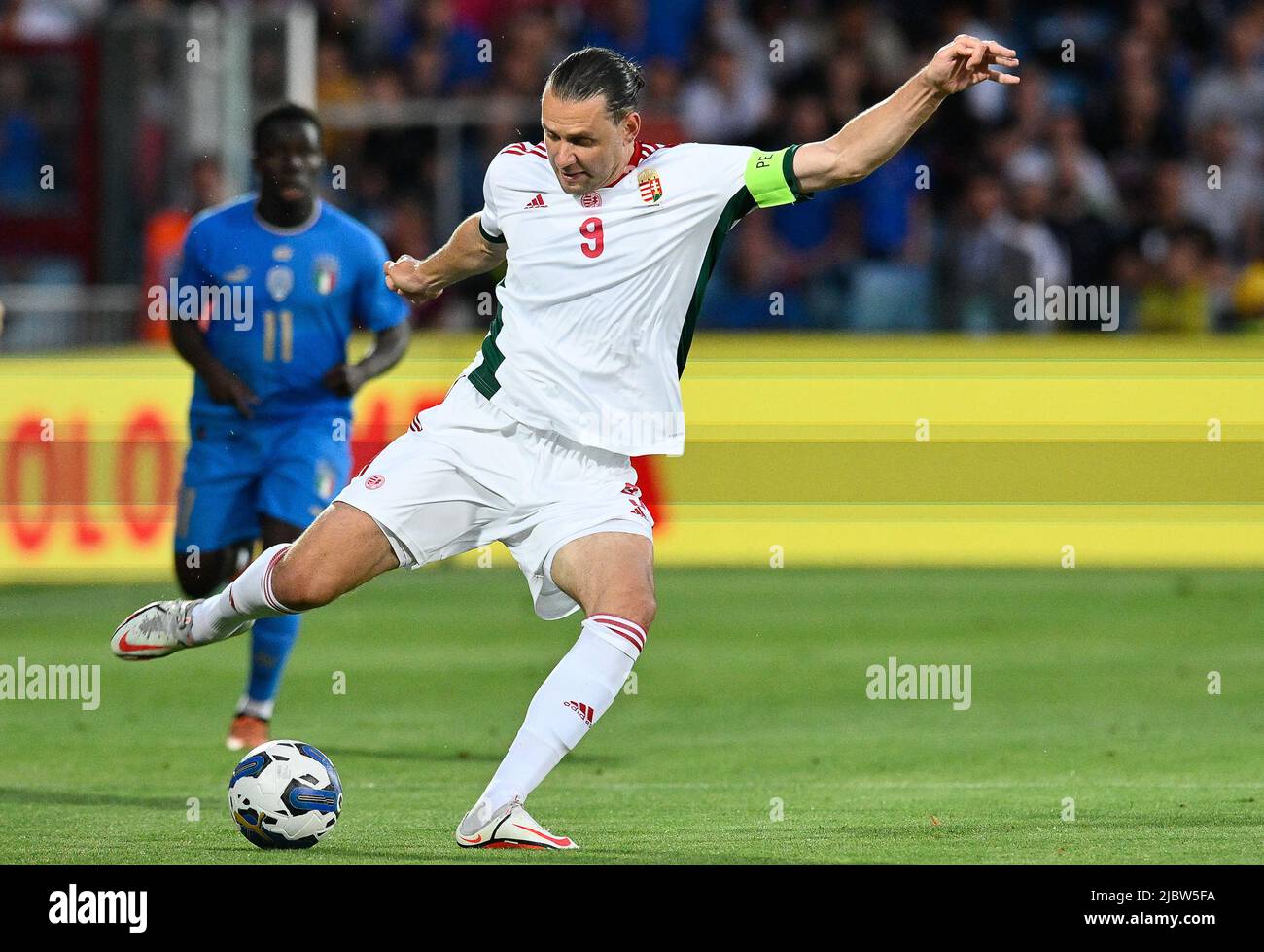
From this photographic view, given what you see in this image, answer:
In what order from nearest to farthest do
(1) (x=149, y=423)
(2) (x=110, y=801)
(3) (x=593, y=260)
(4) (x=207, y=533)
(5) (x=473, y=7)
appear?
(3) (x=593, y=260), (2) (x=110, y=801), (4) (x=207, y=533), (1) (x=149, y=423), (5) (x=473, y=7)

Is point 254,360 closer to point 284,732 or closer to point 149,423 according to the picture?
point 284,732

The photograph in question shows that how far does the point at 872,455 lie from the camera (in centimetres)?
1484

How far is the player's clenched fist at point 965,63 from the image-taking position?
6.18 m

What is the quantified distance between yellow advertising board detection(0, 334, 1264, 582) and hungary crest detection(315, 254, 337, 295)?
A: 5244mm

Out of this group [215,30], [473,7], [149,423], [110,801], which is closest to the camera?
[110,801]

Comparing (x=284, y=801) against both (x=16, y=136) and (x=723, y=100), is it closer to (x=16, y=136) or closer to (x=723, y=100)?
(x=723, y=100)

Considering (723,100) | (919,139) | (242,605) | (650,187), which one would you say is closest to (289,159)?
(242,605)

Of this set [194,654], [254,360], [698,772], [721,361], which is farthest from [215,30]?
[698,772]

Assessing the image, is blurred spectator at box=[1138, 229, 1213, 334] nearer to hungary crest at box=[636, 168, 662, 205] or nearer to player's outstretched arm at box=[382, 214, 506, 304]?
player's outstretched arm at box=[382, 214, 506, 304]

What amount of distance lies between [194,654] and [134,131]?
6158mm

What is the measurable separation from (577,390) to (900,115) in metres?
1.27

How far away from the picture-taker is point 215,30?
53.0 ft

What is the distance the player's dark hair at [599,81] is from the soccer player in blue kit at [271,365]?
9.64 ft

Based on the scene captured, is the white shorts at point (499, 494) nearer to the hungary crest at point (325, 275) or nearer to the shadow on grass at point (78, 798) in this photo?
the shadow on grass at point (78, 798)
